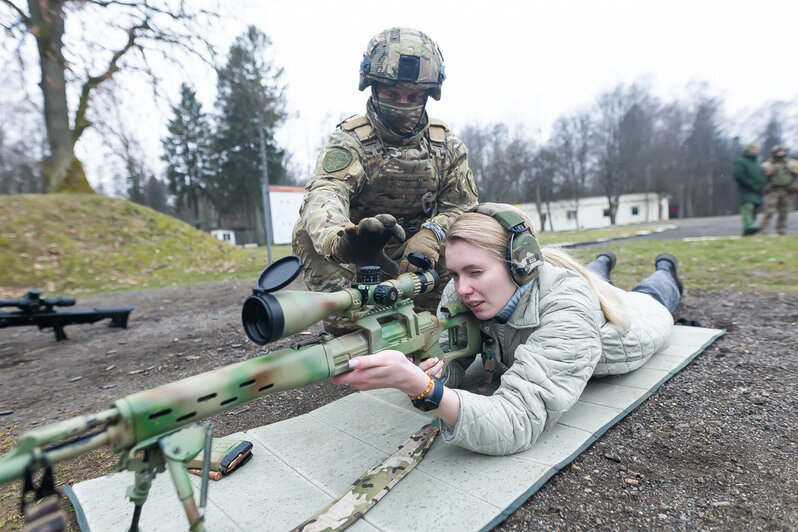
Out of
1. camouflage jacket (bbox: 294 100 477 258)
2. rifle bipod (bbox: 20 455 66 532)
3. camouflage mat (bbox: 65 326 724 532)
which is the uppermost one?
camouflage jacket (bbox: 294 100 477 258)

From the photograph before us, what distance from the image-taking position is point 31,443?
3.22 feet

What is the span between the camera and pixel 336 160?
3.10 metres

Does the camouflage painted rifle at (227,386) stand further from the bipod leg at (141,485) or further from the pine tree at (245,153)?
the pine tree at (245,153)

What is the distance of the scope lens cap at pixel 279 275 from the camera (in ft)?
4.43

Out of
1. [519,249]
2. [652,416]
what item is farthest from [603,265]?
[519,249]

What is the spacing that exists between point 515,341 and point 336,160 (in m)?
1.81

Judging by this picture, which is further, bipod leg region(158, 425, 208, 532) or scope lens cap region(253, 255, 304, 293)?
scope lens cap region(253, 255, 304, 293)

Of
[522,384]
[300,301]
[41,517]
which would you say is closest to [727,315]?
[522,384]

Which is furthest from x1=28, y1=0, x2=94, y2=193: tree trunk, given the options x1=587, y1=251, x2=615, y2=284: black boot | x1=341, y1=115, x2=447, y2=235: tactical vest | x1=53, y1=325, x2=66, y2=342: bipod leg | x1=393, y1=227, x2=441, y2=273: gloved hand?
x1=587, y1=251, x2=615, y2=284: black boot

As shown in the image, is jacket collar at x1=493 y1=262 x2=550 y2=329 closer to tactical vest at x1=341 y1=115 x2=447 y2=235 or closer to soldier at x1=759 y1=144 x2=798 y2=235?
tactical vest at x1=341 y1=115 x2=447 y2=235

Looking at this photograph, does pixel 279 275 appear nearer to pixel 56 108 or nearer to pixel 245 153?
pixel 56 108

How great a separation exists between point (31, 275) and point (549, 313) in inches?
435

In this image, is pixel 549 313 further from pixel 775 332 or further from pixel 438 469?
pixel 775 332

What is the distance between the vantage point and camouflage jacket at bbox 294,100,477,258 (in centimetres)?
303
